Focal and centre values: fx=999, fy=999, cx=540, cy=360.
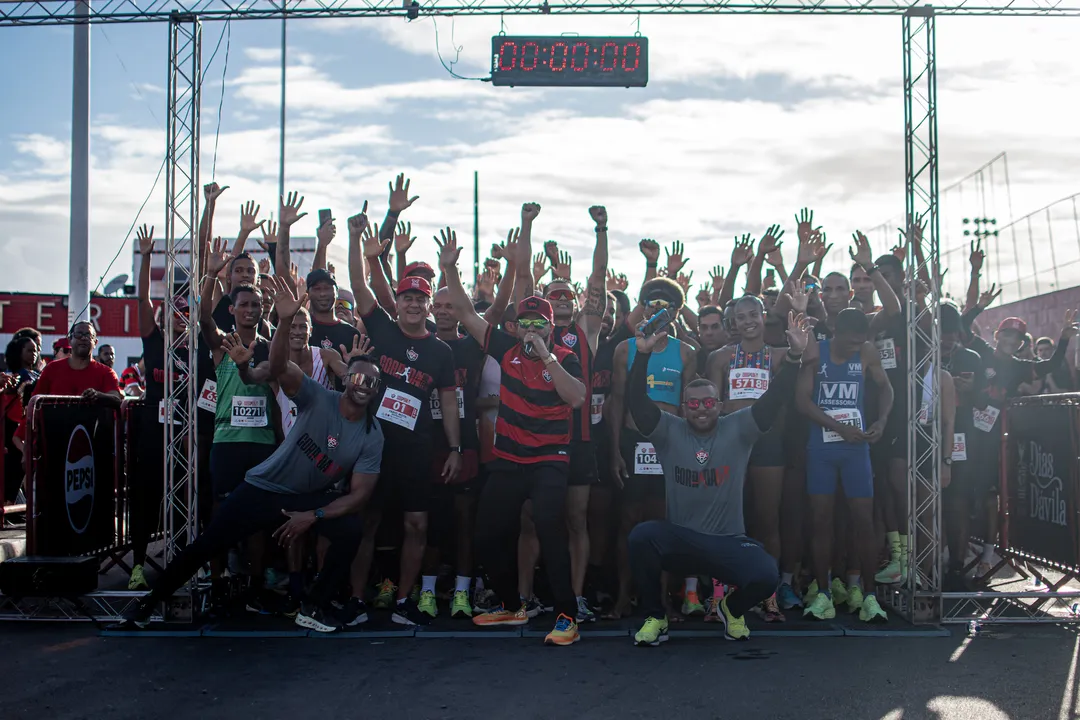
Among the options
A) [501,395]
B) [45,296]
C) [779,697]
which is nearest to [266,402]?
[501,395]

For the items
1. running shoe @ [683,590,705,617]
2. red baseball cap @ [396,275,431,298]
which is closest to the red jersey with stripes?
red baseball cap @ [396,275,431,298]

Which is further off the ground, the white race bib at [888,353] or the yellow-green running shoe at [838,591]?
the white race bib at [888,353]

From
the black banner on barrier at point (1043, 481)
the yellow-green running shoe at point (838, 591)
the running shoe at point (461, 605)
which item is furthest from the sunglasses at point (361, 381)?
the black banner on barrier at point (1043, 481)

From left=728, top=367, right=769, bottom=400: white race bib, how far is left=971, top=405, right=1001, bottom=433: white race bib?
2.04 m

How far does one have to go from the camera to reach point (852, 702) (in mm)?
4852

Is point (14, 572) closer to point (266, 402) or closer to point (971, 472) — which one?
point (266, 402)

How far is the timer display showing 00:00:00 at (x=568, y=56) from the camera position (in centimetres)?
895

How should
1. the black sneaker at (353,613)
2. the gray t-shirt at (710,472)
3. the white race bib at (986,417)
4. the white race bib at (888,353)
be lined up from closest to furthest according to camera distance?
the gray t-shirt at (710,472) < the black sneaker at (353,613) < the white race bib at (888,353) < the white race bib at (986,417)

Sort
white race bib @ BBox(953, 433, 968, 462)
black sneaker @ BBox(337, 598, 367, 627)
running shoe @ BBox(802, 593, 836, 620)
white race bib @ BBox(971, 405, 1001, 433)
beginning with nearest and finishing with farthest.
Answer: black sneaker @ BBox(337, 598, 367, 627) → running shoe @ BBox(802, 593, 836, 620) → white race bib @ BBox(953, 433, 968, 462) → white race bib @ BBox(971, 405, 1001, 433)

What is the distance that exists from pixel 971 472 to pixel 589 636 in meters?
3.40

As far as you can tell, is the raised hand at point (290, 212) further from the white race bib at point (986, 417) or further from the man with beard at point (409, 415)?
the white race bib at point (986, 417)

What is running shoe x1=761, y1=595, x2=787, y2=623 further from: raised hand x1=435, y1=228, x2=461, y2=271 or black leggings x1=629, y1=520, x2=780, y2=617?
raised hand x1=435, y1=228, x2=461, y2=271

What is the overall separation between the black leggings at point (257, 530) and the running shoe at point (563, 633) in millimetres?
1380

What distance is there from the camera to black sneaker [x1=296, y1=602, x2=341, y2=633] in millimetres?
6254
